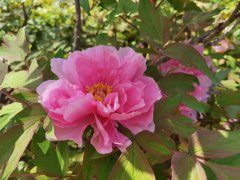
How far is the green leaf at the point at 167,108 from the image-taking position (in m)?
0.79

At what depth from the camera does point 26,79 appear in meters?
0.91

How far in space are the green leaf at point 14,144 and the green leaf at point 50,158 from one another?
0.25ft

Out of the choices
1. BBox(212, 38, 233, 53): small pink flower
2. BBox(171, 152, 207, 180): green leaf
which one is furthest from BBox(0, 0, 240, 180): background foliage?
BBox(212, 38, 233, 53): small pink flower

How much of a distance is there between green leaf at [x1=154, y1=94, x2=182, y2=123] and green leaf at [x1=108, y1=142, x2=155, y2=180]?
10 cm

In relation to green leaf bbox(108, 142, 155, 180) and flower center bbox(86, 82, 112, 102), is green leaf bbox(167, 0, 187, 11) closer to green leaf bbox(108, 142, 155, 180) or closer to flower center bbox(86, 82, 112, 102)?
flower center bbox(86, 82, 112, 102)

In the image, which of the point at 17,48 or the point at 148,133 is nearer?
the point at 148,133

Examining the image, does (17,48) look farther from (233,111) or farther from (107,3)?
(233,111)

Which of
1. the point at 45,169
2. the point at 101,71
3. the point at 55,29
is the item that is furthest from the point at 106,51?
the point at 55,29

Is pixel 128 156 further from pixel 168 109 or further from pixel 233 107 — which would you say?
pixel 233 107

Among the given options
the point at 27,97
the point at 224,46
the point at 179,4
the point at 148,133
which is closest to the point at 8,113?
the point at 27,97

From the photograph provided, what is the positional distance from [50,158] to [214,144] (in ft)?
1.11

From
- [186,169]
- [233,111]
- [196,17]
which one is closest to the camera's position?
[186,169]

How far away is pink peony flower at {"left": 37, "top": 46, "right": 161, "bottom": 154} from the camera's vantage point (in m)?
0.73

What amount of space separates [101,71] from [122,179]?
0.78 feet
